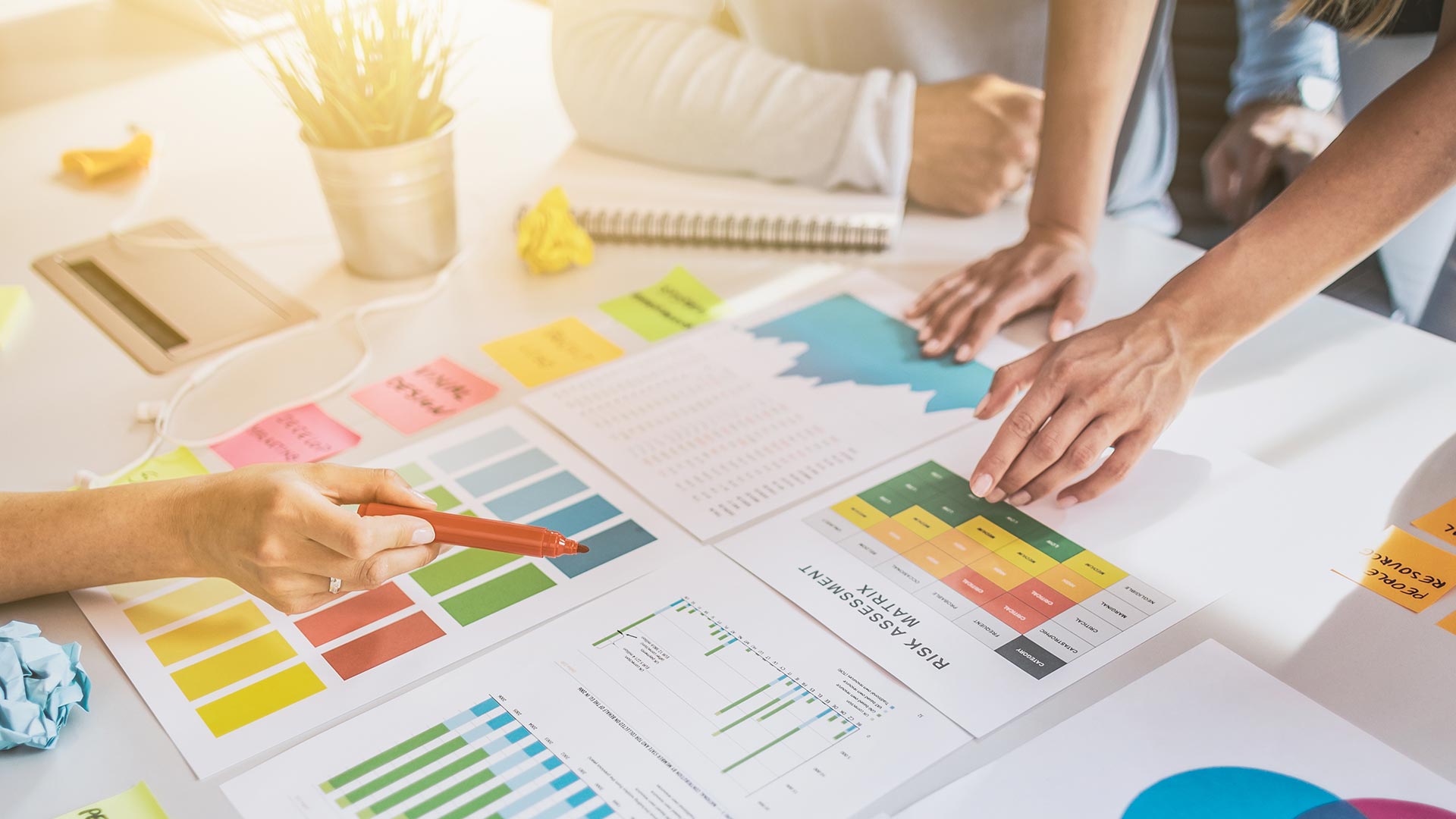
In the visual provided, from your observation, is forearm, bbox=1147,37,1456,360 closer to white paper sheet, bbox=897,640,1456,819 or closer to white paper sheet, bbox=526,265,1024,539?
white paper sheet, bbox=526,265,1024,539

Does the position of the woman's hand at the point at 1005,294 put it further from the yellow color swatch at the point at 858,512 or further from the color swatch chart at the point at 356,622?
the color swatch chart at the point at 356,622

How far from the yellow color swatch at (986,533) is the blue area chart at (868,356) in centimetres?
15

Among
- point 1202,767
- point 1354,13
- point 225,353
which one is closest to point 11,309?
point 225,353

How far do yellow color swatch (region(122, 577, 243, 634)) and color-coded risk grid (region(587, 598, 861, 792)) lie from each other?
0.89ft

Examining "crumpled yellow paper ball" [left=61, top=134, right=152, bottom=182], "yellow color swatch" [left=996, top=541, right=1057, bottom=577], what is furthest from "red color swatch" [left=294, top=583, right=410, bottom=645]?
"crumpled yellow paper ball" [left=61, top=134, right=152, bottom=182]

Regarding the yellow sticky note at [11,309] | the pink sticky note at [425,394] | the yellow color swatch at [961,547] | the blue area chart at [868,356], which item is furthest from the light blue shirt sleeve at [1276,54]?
the yellow sticky note at [11,309]

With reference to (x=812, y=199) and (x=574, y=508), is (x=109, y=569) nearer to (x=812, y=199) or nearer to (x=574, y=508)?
(x=574, y=508)

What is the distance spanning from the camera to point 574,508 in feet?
2.84

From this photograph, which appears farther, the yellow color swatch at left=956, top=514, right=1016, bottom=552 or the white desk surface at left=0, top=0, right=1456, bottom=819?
the yellow color swatch at left=956, top=514, right=1016, bottom=552

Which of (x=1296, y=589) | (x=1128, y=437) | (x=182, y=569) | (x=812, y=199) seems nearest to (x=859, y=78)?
(x=812, y=199)

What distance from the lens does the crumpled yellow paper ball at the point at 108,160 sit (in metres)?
1.37

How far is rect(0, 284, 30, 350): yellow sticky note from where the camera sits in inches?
42.9

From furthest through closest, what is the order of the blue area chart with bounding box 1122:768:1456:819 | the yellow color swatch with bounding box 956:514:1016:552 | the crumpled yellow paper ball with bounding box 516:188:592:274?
the crumpled yellow paper ball with bounding box 516:188:592:274 < the yellow color swatch with bounding box 956:514:1016:552 < the blue area chart with bounding box 1122:768:1456:819

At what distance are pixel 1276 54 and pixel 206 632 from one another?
5.05ft
